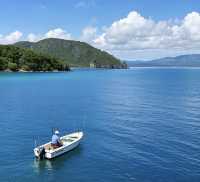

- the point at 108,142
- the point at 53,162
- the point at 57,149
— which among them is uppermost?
the point at 57,149

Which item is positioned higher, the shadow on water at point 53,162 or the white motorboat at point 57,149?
the white motorboat at point 57,149

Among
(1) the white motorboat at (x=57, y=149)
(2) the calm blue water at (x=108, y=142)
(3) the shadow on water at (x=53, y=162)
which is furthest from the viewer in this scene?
(1) the white motorboat at (x=57, y=149)

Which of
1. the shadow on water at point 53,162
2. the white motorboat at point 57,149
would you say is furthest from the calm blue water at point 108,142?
the white motorboat at point 57,149

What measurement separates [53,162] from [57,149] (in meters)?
2.15

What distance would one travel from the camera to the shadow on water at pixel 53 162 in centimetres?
4338

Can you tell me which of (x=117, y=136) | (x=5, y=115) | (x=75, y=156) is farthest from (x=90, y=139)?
(x=5, y=115)

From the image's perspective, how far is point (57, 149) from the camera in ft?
155

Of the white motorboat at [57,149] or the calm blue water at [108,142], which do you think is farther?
the white motorboat at [57,149]

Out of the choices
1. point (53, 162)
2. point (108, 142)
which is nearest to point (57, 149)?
point (53, 162)

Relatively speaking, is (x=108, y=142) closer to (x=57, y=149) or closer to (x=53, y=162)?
(x=57, y=149)

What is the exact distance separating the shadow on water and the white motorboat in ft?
1.99

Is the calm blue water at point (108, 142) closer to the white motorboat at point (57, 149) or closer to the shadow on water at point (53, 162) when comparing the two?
the shadow on water at point (53, 162)

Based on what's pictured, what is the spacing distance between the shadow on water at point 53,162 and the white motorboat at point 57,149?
607 millimetres

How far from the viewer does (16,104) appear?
3863 inches
